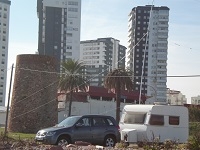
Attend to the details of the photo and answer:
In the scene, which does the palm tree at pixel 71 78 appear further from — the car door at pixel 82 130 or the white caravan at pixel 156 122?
the car door at pixel 82 130

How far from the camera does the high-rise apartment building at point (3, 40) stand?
14725 cm

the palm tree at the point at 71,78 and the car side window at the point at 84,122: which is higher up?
the palm tree at the point at 71,78

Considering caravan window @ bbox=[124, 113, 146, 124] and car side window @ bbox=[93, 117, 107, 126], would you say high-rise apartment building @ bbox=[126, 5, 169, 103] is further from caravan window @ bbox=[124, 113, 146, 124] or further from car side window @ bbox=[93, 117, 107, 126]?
car side window @ bbox=[93, 117, 107, 126]

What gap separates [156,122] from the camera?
23.8m

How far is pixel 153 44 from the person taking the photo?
14950 centimetres

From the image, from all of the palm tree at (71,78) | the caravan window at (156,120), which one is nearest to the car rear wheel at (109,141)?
the caravan window at (156,120)

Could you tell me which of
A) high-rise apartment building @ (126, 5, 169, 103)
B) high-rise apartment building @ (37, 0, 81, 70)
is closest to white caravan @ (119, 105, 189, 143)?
high-rise apartment building @ (37, 0, 81, 70)

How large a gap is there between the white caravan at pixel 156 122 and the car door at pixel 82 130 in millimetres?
2291

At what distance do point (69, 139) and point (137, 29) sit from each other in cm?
13117

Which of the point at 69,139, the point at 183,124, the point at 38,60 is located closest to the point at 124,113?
the point at 183,124

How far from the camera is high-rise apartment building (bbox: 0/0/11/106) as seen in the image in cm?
14725

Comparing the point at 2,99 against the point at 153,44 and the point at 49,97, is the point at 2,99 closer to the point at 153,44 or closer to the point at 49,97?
the point at 153,44

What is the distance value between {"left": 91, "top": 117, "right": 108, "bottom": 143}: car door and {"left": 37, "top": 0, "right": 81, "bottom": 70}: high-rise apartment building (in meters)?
116

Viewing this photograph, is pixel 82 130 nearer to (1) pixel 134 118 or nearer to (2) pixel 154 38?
(1) pixel 134 118
